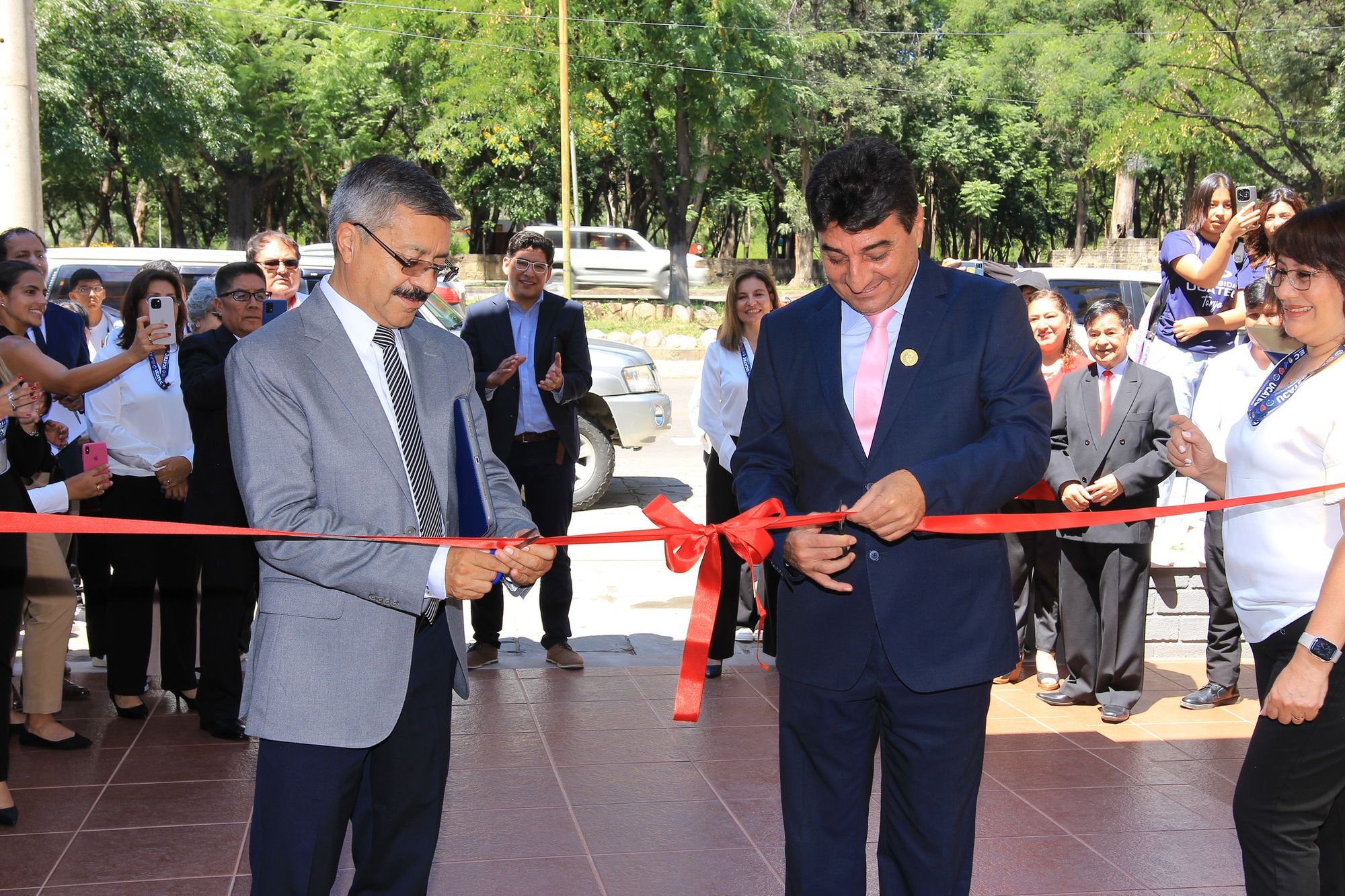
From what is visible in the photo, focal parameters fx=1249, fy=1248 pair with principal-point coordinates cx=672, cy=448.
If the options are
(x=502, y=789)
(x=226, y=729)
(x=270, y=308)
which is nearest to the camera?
(x=502, y=789)

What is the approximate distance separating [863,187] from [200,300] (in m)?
4.18

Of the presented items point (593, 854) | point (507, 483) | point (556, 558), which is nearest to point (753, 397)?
point (507, 483)

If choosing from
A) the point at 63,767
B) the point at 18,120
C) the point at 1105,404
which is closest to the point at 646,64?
the point at 18,120

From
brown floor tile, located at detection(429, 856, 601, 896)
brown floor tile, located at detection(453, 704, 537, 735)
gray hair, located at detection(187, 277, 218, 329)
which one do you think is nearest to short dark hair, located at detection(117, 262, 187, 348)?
gray hair, located at detection(187, 277, 218, 329)

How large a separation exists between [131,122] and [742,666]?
90.7 feet

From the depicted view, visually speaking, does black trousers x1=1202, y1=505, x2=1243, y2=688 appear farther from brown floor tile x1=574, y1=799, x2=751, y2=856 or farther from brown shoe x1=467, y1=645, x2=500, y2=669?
brown shoe x1=467, y1=645, x2=500, y2=669

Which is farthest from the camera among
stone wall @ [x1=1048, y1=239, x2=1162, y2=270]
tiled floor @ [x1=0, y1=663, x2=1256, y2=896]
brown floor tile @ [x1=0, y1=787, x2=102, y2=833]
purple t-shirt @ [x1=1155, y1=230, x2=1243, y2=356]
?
stone wall @ [x1=1048, y1=239, x2=1162, y2=270]

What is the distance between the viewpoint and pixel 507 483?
3.20m

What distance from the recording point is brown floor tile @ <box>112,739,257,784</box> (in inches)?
192

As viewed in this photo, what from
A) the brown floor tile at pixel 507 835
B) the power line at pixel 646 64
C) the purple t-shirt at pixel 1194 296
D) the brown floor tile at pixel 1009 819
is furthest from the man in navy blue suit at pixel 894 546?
the power line at pixel 646 64

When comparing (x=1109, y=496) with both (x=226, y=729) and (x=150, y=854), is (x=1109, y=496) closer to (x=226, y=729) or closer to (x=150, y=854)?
(x=226, y=729)

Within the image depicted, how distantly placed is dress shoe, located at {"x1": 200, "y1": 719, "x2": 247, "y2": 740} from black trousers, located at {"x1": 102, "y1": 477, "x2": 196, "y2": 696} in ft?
1.42

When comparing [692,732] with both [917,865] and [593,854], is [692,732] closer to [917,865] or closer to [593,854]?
[593,854]

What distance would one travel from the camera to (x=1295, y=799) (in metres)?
2.84
